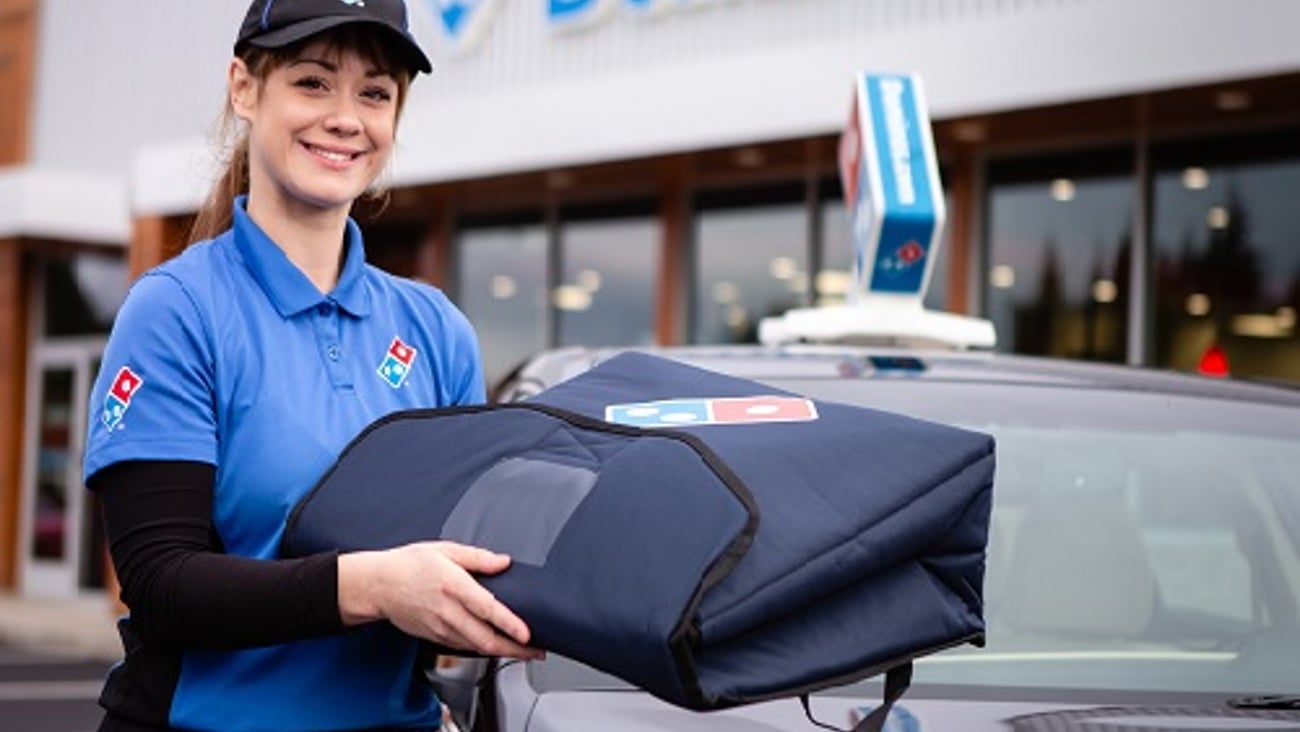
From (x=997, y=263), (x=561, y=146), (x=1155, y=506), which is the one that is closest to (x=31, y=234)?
(x=561, y=146)

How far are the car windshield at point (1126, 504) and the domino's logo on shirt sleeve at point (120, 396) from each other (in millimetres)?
1420

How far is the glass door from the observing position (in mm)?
17234

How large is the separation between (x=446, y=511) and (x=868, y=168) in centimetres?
327

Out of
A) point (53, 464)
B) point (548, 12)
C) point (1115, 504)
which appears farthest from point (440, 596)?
point (53, 464)

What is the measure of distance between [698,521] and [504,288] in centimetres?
1287

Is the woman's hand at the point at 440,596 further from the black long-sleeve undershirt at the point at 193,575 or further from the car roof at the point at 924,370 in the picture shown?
the car roof at the point at 924,370

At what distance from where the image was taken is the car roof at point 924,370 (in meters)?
3.15

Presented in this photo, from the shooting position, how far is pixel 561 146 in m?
12.1

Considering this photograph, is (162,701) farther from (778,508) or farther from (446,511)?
(778,508)

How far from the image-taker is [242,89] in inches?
77.2

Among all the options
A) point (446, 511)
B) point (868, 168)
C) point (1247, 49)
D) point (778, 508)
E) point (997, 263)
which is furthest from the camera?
point (997, 263)

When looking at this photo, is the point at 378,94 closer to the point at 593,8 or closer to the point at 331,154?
the point at 331,154

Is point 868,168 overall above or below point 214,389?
above

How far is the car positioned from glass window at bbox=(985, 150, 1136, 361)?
748 centimetres
